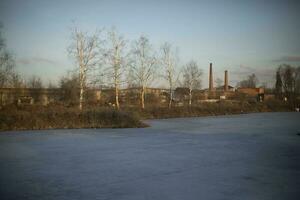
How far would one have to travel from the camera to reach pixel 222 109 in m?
37.4

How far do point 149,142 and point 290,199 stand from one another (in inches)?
322

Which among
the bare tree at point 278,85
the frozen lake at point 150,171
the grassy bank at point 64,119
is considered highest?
the bare tree at point 278,85

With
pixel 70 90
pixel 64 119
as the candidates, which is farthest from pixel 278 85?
pixel 64 119

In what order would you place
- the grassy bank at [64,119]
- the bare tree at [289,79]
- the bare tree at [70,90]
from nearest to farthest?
the grassy bank at [64,119] < the bare tree at [70,90] < the bare tree at [289,79]

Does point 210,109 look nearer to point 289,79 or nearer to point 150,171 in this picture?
point 150,171

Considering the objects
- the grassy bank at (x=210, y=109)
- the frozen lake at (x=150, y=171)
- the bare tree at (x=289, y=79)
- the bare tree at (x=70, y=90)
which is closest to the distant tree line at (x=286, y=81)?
the bare tree at (x=289, y=79)

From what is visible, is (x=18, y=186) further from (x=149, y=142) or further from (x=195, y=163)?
(x=149, y=142)

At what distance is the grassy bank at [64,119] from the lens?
59.7 ft

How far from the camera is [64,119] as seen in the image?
65.0 ft

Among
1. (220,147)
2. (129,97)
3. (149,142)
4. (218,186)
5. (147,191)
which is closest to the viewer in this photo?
(147,191)

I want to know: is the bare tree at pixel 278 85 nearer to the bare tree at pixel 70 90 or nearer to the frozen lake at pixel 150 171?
the bare tree at pixel 70 90

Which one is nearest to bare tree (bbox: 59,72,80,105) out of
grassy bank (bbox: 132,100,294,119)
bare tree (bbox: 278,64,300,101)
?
grassy bank (bbox: 132,100,294,119)

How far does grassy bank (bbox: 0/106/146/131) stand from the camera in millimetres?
18188

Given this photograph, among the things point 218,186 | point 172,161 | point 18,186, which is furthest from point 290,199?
point 18,186
